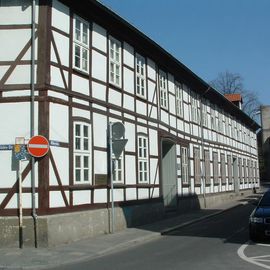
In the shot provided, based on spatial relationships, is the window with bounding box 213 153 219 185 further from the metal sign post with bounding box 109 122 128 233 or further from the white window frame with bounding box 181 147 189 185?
the metal sign post with bounding box 109 122 128 233

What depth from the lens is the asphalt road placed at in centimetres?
1067

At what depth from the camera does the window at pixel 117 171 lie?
1867 centimetres

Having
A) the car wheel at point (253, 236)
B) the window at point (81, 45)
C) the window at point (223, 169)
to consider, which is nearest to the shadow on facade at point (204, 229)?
the car wheel at point (253, 236)

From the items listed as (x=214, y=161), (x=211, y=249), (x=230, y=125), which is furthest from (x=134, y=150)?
(x=230, y=125)

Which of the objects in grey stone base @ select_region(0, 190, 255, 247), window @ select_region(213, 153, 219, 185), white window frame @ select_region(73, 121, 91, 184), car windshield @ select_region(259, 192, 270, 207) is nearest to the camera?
grey stone base @ select_region(0, 190, 255, 247)

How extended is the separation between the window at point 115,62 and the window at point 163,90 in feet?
17.4

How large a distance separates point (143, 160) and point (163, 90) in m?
5.07

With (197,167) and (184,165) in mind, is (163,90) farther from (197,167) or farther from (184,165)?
(197,167)

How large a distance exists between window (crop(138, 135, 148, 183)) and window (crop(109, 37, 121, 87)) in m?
3.06

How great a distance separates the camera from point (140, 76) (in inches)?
872

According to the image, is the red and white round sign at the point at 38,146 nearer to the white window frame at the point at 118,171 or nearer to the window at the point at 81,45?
the window at the point at 81,45

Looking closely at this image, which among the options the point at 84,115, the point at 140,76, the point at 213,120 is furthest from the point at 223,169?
the point at 84,115

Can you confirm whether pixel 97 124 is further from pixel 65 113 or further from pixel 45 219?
pixel 45 219

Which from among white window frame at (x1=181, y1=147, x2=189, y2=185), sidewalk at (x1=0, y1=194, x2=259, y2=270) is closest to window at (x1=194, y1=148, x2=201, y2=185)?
white window frame at (x1=181, y1=147, x2=189, y2=185)
